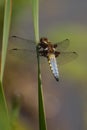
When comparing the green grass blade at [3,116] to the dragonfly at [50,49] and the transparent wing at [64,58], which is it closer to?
the dragonfly at [50,49]

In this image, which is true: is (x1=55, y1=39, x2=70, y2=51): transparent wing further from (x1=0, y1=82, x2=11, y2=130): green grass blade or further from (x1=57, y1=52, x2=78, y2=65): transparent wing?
(x1=0, y1=82, x2=11, y2=130): green grass blade

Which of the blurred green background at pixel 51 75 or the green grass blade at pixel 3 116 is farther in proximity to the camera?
the blurred green background at pixel 51 75

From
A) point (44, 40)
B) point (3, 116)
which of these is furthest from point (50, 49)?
point (3, 116)

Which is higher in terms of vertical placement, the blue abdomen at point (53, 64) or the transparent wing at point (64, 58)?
the transparent wing at point (64, 58)

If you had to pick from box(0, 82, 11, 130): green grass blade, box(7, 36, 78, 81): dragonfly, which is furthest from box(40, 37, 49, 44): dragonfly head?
box(0, 82, 11, 130): green grass blade

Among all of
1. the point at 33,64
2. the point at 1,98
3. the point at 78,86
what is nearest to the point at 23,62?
the point at 33,64

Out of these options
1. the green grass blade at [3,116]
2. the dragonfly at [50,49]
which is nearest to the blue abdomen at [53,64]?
the dragonfly at [50,49]

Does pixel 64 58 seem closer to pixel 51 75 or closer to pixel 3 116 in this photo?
pixel 51 75
